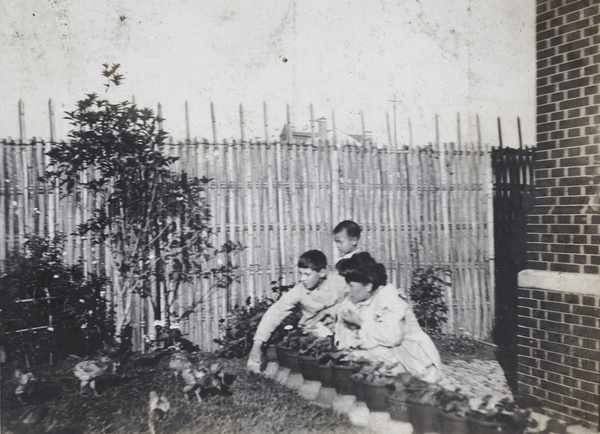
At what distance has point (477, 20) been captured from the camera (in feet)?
13.4

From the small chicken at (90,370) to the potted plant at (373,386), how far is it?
2122mm

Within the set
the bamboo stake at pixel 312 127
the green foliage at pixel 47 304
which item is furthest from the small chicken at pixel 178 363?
the bamboo stake at pixel 312 127

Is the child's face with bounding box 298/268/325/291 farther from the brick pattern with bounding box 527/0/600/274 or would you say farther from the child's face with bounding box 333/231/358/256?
the brick pattern with bounding box 527/0/600/274

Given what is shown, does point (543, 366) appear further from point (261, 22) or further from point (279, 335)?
point (261, 22)

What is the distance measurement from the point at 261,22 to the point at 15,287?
3.02m

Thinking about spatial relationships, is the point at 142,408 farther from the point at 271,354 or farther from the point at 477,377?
the point at 477,377

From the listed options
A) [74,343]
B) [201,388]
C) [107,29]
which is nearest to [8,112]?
[107,29]

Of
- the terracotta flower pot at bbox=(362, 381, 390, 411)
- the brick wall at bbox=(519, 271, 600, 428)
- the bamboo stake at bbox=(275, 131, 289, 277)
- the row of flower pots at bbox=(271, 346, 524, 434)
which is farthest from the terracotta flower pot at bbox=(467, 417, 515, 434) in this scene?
the bamboo stake at bbox=(275, 131, 289, 277)

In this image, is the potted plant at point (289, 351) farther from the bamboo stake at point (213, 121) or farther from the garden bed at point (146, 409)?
the bamboo stake at point (213, 121)

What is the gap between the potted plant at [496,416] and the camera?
3689 millimetres

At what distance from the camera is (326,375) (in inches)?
150

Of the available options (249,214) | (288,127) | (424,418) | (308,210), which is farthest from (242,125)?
(424,418)

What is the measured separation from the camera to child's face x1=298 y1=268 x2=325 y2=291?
4098 mm

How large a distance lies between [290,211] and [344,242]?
1.97 feet
